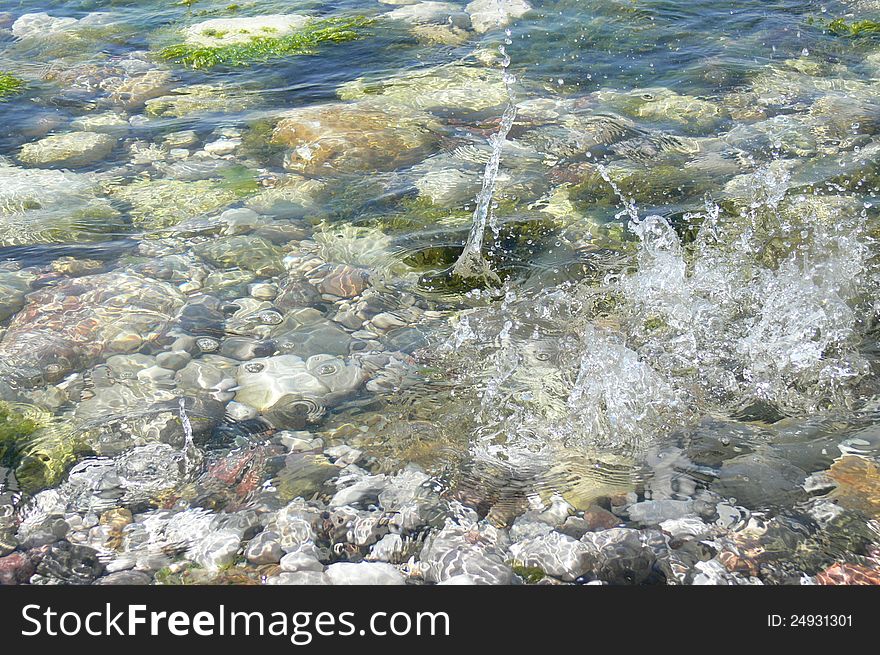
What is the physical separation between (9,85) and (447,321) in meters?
5.78

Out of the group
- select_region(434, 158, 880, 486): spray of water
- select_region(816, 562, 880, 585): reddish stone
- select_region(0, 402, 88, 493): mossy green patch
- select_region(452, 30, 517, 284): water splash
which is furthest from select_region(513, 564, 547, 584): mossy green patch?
select_region(452, 30, 517, 284): water splash

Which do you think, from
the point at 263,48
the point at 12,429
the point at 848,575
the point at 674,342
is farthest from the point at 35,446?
the point at 263,48

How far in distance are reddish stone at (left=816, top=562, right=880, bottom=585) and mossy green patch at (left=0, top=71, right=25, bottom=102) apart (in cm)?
764

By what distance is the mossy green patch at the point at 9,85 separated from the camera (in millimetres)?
7484

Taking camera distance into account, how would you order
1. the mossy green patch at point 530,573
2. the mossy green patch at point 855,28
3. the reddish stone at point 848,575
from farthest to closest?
the mossy green patch at point 855,28
the mossy green patch at point 530,573
the reddish stone at point 848,575

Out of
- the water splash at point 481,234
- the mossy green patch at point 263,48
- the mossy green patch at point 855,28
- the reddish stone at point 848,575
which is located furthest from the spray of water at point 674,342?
the mossy green patch at point 263,48

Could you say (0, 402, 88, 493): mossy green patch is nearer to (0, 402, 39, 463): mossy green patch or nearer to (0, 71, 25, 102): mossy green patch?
(0, 402, 39, 463): mossy green patch

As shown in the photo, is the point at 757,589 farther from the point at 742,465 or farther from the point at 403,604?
the point at 403,604

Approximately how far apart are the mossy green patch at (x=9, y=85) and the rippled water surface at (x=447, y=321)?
94mm

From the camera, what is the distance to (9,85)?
7625 mm

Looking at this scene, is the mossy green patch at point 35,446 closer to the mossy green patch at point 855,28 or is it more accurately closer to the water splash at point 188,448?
the water splash at point 188,448

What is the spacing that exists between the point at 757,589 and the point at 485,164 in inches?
157

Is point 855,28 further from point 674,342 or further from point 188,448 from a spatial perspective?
point 188,448

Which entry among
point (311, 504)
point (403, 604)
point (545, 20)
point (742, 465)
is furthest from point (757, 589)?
point (545, 20)
